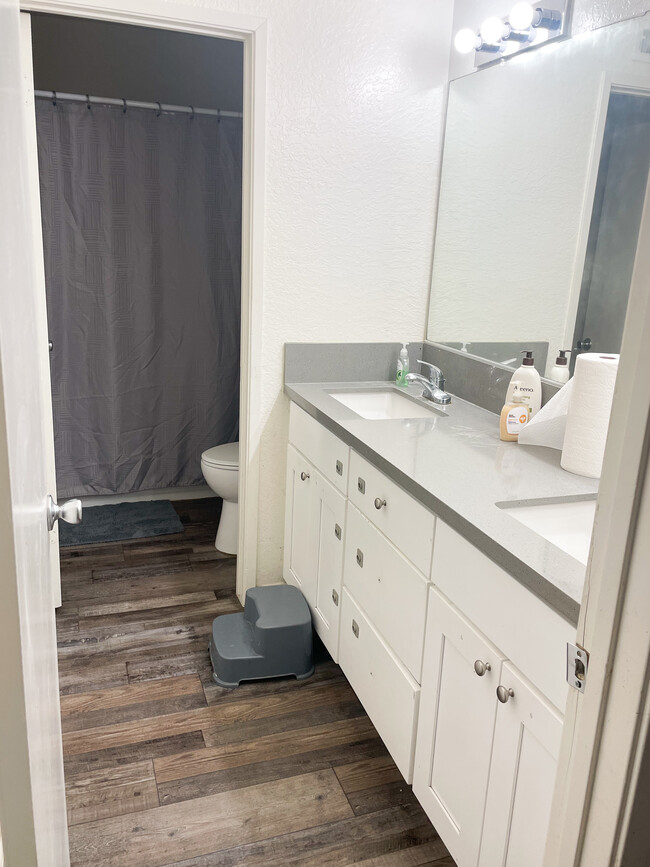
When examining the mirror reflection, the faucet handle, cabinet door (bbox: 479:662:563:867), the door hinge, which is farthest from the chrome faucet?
the door hinge

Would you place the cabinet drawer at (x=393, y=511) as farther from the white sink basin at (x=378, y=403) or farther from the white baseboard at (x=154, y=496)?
the white baseboard at (x=154, y=496)

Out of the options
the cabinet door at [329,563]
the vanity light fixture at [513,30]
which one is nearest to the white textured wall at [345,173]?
the vanity light fixture at [513,30]

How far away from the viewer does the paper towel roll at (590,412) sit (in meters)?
1.67

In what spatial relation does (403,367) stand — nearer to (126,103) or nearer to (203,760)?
(203,760)

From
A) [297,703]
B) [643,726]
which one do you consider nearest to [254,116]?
[297,703]

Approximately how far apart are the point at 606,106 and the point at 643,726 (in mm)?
1639

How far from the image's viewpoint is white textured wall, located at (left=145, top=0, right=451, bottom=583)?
2367 millimetres

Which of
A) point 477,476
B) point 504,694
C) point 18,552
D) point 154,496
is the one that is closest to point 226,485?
point 154,496

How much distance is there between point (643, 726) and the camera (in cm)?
67

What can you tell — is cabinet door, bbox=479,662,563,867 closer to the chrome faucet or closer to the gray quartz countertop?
the gray quartz countertop

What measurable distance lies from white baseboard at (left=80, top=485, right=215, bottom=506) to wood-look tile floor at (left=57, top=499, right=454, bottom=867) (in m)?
0.96

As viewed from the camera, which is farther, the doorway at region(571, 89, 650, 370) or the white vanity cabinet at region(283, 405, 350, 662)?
the white vanity cabinet at region(283, 405, 350, 662)

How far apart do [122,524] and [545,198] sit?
7.79ft

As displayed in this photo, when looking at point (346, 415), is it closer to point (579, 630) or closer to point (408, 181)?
point (408, 181)
